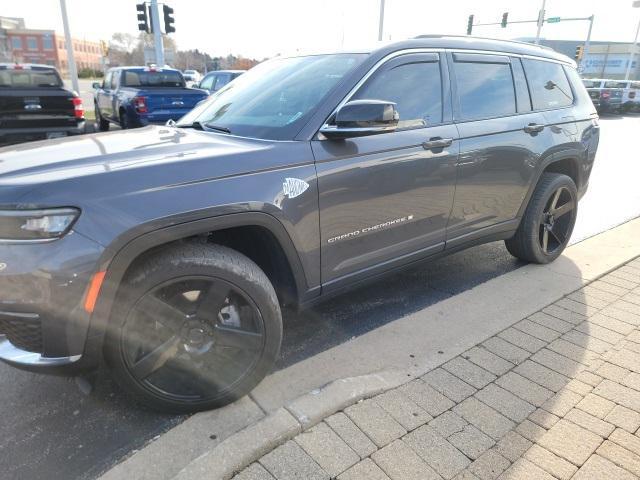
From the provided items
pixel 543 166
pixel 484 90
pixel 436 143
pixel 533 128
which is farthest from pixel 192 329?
pixel 543 166

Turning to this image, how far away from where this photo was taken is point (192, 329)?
7.50 ft

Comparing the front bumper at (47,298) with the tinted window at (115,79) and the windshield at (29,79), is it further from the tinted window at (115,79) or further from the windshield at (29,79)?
the tinted window at (115,79)

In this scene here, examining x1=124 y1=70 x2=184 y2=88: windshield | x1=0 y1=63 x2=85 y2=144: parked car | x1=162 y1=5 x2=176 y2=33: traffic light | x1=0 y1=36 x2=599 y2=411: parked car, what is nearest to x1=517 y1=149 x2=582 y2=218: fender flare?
x1=0 y1=36 x2=599 y2=411: parked car

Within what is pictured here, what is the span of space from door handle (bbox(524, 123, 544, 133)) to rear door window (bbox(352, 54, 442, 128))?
94 centimetres

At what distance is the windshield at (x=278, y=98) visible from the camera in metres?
2.71

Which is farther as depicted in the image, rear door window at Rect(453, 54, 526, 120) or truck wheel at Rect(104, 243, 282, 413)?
rear door window at Rect(453, 54, 526, 120)

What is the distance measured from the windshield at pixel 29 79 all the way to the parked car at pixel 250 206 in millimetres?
7119

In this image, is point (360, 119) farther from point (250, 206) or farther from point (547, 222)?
point (547, 222)

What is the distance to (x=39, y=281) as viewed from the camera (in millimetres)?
1851

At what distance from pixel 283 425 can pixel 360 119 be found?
60.3 inches

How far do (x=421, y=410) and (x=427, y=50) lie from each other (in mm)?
2235

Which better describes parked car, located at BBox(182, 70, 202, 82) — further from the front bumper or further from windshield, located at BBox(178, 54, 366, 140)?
the front bumper

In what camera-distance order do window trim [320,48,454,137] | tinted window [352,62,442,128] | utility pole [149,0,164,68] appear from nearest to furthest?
window trim [320,48,454,137] → tinted window [352,62,442,128] → utility pole [149,0,164,68]

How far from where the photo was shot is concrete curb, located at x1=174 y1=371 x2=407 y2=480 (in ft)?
6.43
